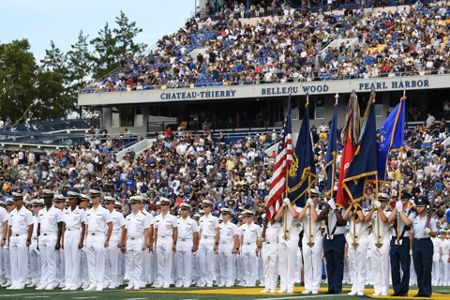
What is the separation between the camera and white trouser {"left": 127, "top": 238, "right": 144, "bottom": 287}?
2358cm

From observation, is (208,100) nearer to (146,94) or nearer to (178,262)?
(146,94)

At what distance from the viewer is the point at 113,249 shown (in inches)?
923

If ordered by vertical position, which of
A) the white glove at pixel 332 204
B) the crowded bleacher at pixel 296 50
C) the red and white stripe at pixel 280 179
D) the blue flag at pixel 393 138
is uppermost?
the crowded bleacher at pixel 296 50

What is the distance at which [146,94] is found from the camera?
167 ft

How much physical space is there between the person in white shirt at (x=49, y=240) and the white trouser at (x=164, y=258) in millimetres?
2123

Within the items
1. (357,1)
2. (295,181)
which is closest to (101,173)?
(357,1)

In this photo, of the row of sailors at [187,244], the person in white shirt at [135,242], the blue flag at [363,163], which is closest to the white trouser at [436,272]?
the row of sailors at [187,244]

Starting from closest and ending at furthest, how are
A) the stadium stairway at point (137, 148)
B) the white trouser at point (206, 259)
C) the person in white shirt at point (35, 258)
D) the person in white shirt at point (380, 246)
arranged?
the person in white shirt at point (380, 246) → the person in white shirt at point (35, 258) → the white trouser at point (206, 259) → the stadium stairway at point (137, 148)

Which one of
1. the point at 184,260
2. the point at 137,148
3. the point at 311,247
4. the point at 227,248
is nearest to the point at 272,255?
the point at 311,247

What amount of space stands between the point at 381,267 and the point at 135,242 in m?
5.52

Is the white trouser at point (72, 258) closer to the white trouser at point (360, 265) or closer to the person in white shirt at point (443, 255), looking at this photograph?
the white trouser at point (360, 265)

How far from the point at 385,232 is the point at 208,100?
3005 centimetres

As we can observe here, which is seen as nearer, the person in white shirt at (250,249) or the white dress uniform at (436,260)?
the person in white shirt at (250,249)

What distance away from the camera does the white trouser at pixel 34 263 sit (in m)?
24.8
